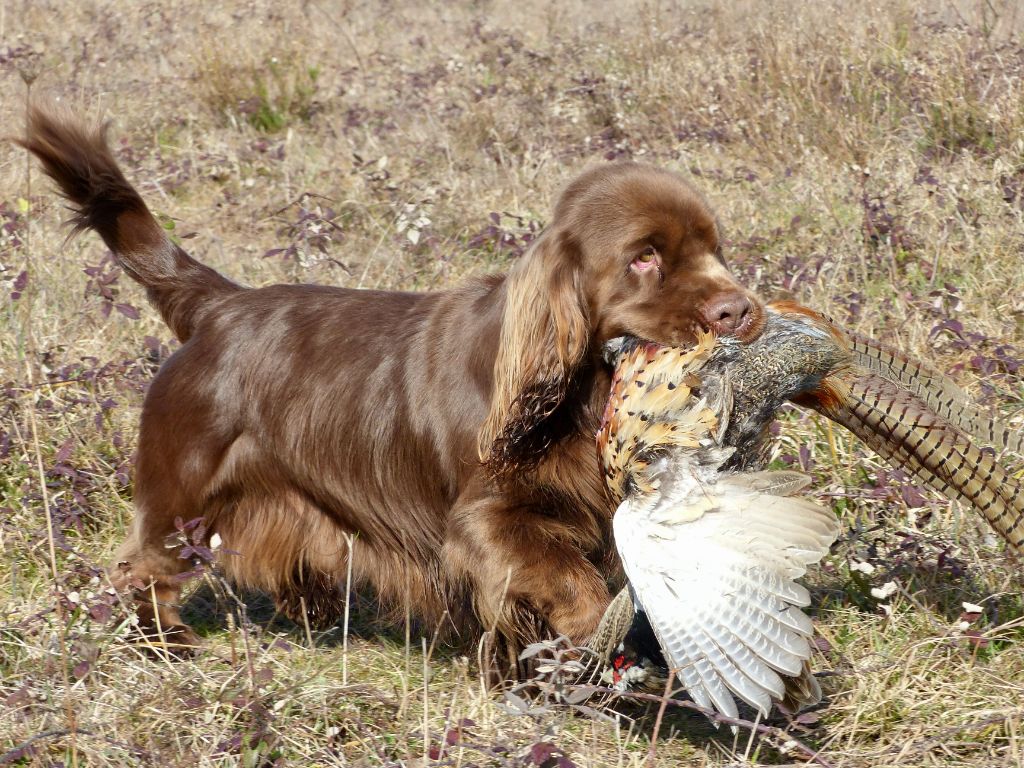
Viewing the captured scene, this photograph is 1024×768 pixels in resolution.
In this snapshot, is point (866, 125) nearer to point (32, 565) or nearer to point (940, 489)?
point (940, 489)

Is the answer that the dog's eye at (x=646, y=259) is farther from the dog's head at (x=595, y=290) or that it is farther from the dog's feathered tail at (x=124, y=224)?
the dog's feathered tail at (x=124, y=224)

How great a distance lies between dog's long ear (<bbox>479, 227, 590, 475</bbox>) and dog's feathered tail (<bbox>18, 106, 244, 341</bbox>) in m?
1.18

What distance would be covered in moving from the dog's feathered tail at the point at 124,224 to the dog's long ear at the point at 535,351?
1181 mm

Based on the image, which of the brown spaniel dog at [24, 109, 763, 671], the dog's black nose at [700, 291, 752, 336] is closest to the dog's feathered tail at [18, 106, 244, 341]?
the brown spaniel dog at [24, 109, 763, 671]

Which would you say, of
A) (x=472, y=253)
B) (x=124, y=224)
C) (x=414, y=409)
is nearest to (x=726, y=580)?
(x=414, y=409)

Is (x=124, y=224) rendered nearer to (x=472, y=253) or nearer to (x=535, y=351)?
(x=535, y=351)

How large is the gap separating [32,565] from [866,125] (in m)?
4.82

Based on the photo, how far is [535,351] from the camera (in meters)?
3.09

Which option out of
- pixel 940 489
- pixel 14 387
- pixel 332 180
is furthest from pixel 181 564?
pixel 332 180

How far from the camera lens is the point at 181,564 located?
3.80m

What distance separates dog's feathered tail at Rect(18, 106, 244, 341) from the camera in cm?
373

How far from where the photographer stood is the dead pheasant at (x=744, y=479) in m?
2.58

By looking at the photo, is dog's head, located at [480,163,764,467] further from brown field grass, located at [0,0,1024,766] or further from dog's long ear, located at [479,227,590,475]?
brown field grass, located at [0,0,1024,766]

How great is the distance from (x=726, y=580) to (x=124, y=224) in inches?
89.1
